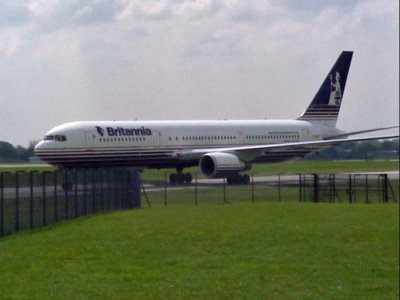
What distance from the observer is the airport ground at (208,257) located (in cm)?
1356

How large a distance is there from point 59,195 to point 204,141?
24.9m

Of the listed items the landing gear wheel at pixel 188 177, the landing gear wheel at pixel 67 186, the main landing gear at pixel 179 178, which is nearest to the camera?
the landing gear wheel at pixel 67 186

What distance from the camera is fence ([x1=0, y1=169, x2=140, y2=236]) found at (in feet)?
73.3

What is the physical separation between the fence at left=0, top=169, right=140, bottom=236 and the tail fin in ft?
84.0

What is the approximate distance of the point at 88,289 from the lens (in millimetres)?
13641

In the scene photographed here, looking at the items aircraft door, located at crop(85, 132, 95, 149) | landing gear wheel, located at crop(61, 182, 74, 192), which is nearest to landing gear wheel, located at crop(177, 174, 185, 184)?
aircraft door, located at crop(85, 132, 95, 149)

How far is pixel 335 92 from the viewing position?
57.8 meters

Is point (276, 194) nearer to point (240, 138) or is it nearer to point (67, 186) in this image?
point (240, 138)

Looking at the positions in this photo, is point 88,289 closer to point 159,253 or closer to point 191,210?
point 159,253

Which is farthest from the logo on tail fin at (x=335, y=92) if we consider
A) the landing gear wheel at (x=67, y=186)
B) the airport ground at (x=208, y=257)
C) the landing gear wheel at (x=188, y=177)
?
the landing gear wheel at (x=67, y=186)

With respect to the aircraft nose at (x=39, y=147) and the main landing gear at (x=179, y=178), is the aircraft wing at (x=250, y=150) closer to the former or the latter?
the main landing gear at (x=179, y=178)

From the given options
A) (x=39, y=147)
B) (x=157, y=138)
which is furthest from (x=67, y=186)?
(x=157, y=138)

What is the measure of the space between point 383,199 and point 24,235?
18.5 metres

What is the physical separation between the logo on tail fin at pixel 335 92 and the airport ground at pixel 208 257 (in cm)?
3112
